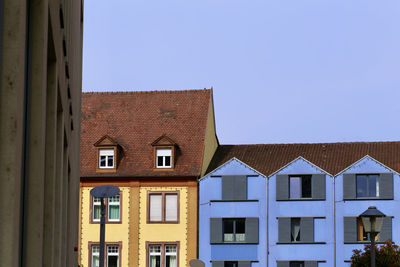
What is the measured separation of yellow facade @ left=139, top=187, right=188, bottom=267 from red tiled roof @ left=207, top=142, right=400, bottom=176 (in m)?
3.30

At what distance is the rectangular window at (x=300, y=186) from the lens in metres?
55.2

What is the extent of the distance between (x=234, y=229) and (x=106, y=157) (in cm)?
979

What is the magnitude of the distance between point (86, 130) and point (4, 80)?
182 feet

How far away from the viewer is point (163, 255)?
55719mm

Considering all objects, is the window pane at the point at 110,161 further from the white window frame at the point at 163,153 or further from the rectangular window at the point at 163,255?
the rectangular window at the point at 163,255

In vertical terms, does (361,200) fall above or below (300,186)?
below

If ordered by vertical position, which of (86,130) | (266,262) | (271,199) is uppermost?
(86,130)

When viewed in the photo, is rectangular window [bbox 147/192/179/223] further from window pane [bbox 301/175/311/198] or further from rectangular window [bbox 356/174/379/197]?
rectangular window [bbox 356/174/379/197]

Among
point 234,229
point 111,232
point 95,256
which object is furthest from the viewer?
point 111,232

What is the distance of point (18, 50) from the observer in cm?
533

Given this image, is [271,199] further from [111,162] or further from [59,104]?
[59,104]

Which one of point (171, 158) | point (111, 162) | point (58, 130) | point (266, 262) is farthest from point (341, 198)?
point (58, 130)

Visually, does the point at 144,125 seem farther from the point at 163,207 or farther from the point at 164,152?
the point at 163,207

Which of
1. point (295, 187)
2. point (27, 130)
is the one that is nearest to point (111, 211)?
point (295, 187)
